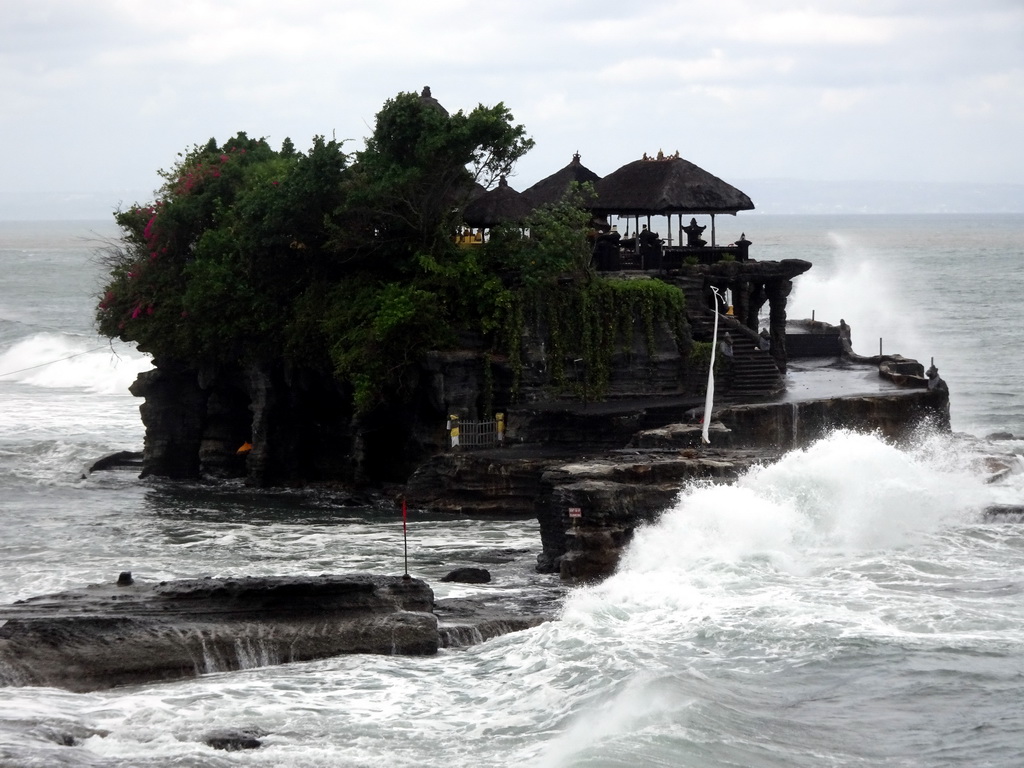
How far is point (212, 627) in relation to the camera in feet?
72.7

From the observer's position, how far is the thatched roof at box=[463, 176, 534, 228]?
38875 mm

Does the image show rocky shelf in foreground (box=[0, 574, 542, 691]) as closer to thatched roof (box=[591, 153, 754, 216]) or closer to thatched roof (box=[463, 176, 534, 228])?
thatched roof (box=[463, 176, 534, 228])

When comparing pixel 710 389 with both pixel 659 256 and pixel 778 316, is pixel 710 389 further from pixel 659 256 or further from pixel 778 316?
pixel 778 316

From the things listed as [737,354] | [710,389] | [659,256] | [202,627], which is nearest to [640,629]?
[202,627]

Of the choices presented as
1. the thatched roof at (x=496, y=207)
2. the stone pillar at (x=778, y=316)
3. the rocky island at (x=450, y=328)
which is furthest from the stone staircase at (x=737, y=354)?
the thatched roof at (x=496, y=207)

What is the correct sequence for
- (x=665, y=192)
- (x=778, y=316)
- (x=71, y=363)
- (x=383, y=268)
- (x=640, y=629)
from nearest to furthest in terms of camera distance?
(x=640, y=629) → (x=383, y=268) → (x=665, y=192) → (x=778, y=316) → (x=71, y=363)

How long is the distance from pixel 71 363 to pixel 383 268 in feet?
102

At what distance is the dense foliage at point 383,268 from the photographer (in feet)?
118

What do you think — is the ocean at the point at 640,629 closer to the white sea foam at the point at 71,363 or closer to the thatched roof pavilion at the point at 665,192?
the thatched roof pavilion at the point at 665,192

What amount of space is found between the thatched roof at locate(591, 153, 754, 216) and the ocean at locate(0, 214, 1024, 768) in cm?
760

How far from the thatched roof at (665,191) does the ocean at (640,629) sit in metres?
7.60

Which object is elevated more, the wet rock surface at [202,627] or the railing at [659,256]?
the railing at [659,256]

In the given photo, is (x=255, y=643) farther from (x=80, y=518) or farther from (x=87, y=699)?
(x=80, y=518)

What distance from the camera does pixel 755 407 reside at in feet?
116
